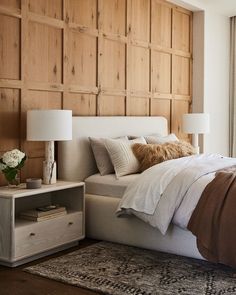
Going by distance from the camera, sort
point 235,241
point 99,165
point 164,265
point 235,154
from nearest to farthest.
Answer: point 235,241 < point 164,265 < point 99,165 < point 235,154

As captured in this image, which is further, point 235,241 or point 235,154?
point 235,154

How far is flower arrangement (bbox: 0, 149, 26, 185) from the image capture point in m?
3.66

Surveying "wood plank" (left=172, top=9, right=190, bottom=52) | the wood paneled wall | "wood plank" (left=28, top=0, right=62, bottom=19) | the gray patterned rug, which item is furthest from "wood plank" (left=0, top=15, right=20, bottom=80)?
"wood plank" (left=172, top=9, right=190, bottom=52)

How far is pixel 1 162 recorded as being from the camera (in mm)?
3693

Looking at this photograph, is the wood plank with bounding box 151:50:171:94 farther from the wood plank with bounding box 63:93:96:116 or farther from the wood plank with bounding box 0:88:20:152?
the wood plank with bounding box 0:88:20:152

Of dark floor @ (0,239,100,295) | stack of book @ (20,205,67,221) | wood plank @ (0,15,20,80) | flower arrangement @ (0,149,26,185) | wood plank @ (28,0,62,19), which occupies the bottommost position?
dark floor @ (0,239,100,295)

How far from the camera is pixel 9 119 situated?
405 cm

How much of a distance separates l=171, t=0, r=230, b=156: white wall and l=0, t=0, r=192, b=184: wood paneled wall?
5.3 inches

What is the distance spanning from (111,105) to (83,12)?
1076mm

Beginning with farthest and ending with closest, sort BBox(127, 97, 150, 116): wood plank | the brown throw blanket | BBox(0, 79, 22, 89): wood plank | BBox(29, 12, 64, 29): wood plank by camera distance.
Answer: BBox(127, 97, 150, 116): wood plank, BBox(29, 12, 64, 29): wood plank, BBox(0, 79, 22, 89): wood plank, the brown throw blanket

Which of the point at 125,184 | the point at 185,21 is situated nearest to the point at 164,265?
the point at 125,184

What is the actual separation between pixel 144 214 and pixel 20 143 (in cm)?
132

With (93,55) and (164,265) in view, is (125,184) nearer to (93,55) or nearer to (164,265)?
(164,265)

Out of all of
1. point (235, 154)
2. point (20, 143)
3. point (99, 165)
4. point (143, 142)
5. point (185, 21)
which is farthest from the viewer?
point (235, 154)
